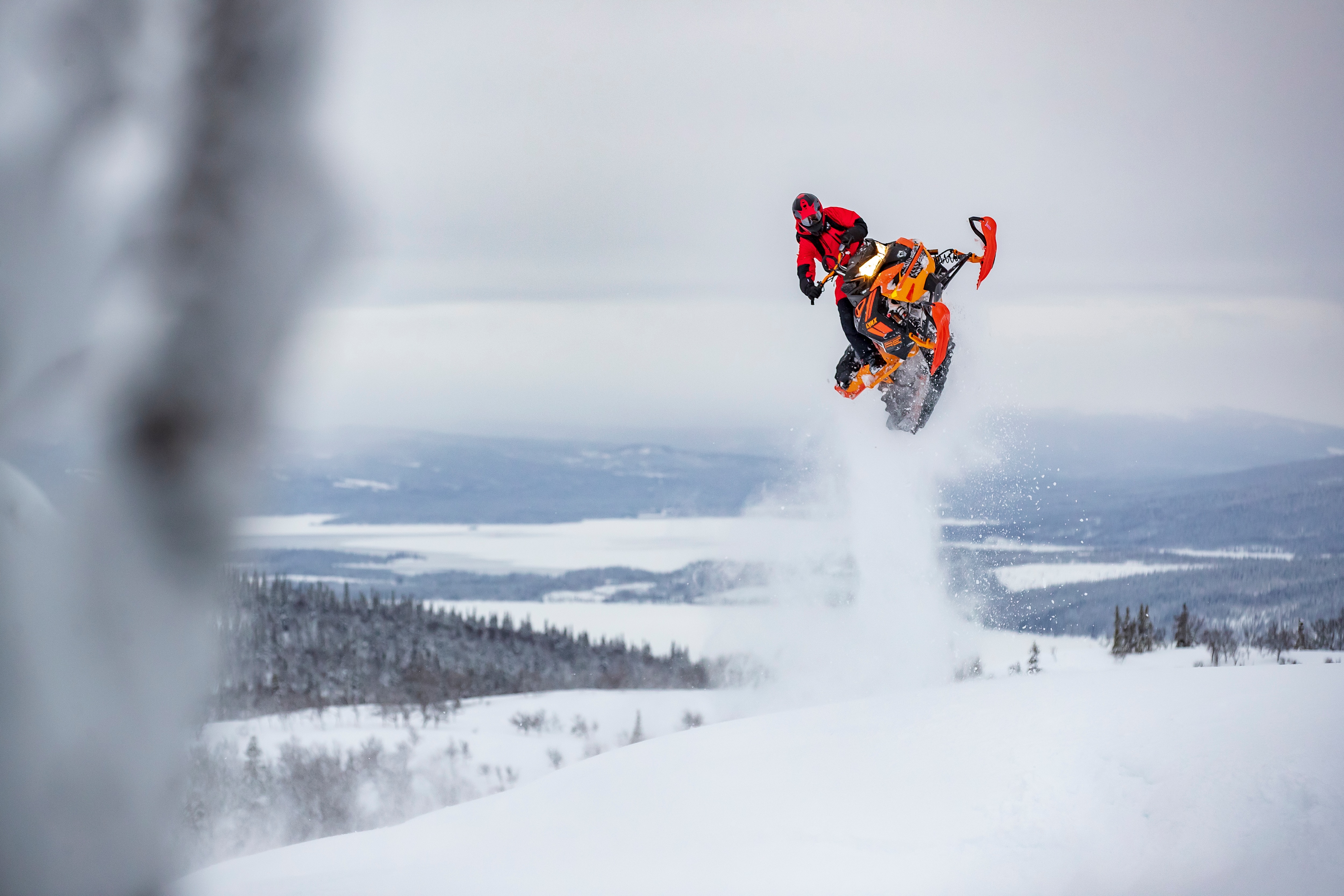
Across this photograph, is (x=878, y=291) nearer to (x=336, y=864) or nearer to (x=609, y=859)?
(x=609, y=859)

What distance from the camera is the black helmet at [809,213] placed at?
14.0 m

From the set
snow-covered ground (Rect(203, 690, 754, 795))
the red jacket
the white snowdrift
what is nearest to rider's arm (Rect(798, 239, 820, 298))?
the red jacket

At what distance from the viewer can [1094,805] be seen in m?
12.5

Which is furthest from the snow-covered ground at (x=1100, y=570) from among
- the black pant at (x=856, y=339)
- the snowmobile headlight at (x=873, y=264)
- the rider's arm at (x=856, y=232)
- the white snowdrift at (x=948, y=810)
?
the rider's arm at (x=856, y=232)

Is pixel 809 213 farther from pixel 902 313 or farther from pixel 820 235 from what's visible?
pixel 902 313

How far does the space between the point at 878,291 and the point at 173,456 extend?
1087 centimetres

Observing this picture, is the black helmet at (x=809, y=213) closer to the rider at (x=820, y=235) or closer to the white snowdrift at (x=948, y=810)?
the rider at (x=820, y=235)

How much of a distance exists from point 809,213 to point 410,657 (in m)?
113

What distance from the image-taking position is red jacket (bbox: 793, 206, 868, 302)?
1434 centimetres

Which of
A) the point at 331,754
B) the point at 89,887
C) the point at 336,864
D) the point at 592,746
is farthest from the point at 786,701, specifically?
the point at 89,887

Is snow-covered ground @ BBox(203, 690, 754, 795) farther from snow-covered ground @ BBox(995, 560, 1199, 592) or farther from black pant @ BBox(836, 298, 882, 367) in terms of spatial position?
black pant @ BBox(836, 298, 882, 367)

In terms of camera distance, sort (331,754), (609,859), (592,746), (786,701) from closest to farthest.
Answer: (609,859) → (786,701) → (331,754) → (592,746)

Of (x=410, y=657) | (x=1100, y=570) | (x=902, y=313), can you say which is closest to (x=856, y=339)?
(x=902, y=313)

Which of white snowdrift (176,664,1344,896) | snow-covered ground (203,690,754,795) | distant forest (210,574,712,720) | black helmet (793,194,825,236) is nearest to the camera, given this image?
white snowdrift (176,664,1344,896)
